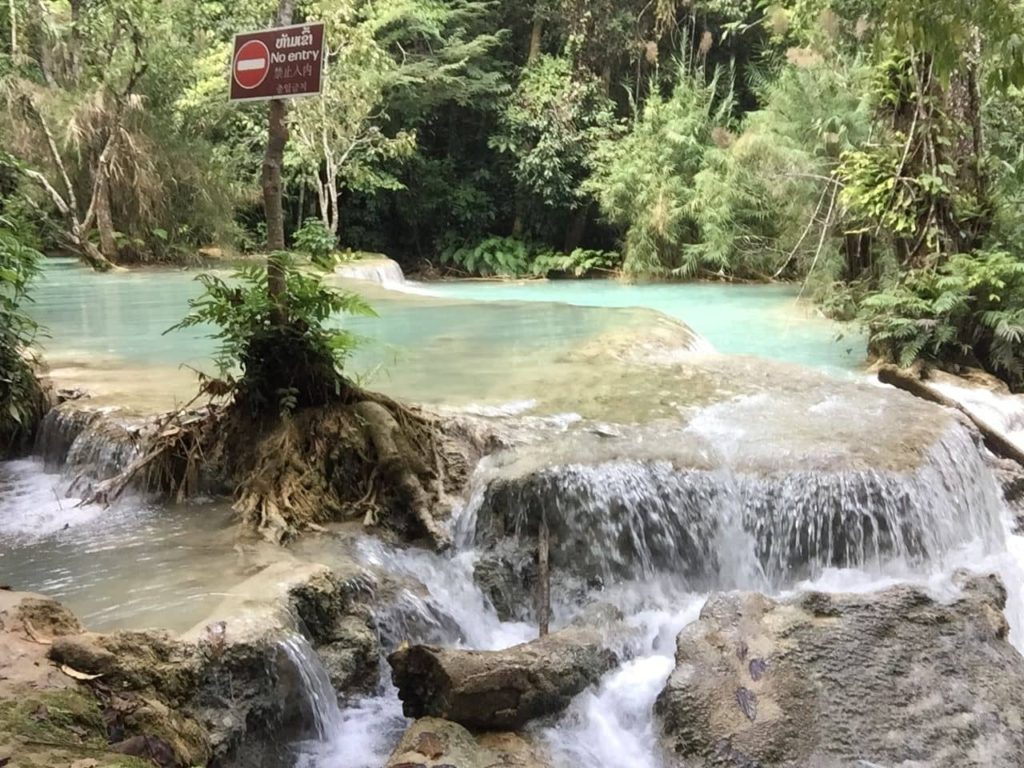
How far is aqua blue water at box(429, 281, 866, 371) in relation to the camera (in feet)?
36.0

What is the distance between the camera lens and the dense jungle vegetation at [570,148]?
952cm

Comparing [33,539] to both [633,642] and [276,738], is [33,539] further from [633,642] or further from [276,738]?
[633,642]

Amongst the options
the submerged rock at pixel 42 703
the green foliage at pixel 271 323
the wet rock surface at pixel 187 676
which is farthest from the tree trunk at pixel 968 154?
the submerged rock at pixel 42 703

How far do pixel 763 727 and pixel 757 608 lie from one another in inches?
29.9

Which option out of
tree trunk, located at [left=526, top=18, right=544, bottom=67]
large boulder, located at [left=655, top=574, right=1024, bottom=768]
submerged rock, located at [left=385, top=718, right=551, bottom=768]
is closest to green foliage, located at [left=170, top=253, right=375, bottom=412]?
submerged rock, located at [left=385, top=718, right=551, bottom=768]

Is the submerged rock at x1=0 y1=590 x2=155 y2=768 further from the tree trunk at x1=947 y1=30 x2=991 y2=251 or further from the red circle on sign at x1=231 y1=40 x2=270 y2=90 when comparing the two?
the tree trunk at x1=947 y1=30 x2=991 y2=251

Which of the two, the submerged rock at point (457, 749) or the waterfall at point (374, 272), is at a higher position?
the waterfall at point (374, 272)

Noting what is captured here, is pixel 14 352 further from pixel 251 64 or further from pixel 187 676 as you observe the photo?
pixel 187 676

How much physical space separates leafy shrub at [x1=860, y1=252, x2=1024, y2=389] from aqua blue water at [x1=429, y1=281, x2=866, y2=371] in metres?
0.74

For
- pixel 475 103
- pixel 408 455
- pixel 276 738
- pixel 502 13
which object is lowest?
pixel 276 738

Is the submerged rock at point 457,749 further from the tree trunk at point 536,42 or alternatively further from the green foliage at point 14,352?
the tree trunk at point 536,42

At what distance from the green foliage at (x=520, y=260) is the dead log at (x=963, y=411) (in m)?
12.2

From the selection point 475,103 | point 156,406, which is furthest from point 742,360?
point 475,103

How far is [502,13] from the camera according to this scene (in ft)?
74.8
